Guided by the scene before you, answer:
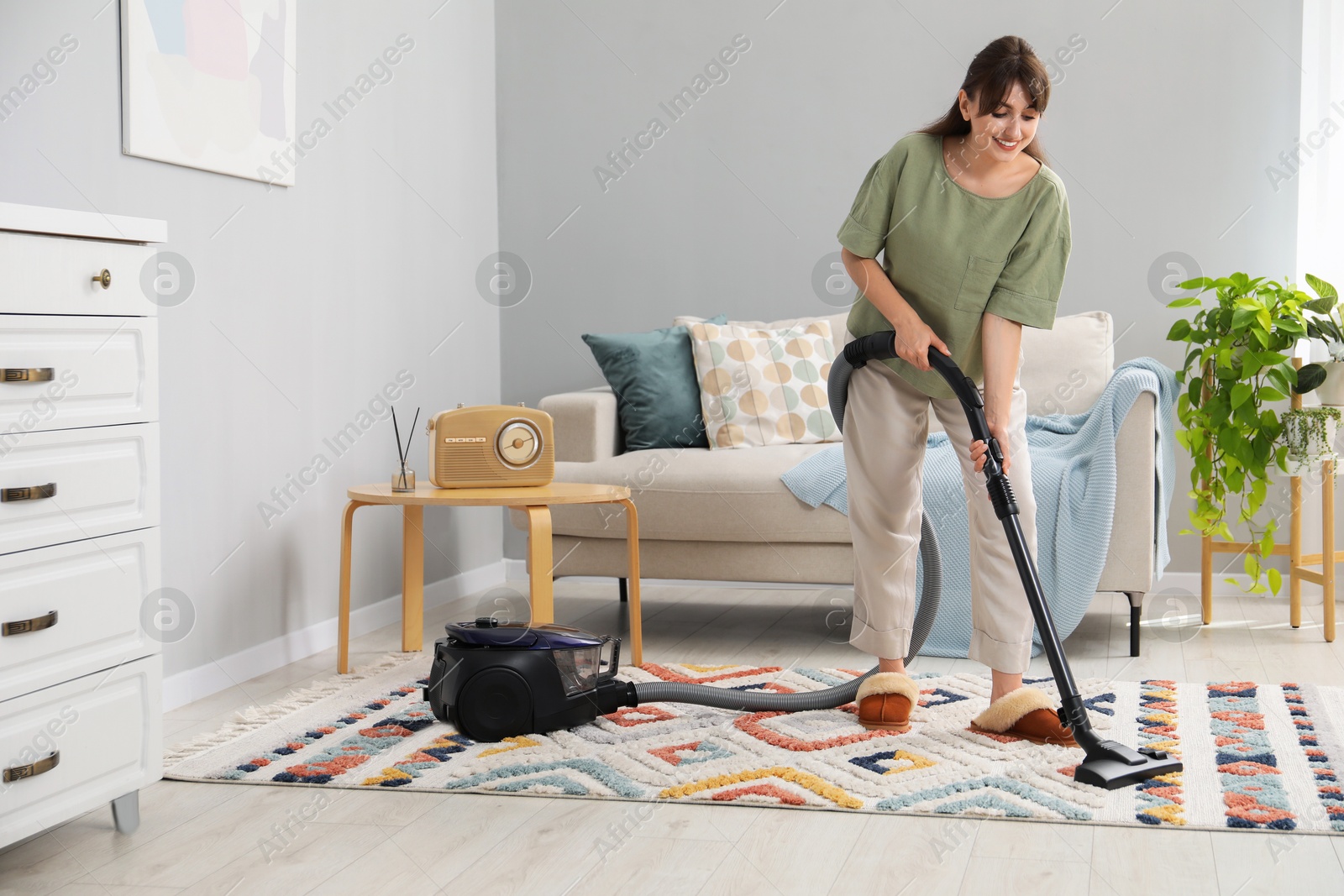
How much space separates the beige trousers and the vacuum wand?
187mm

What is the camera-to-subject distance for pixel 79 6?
2.16 metres

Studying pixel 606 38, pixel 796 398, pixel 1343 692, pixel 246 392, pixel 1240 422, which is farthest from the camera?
pixel 606 38

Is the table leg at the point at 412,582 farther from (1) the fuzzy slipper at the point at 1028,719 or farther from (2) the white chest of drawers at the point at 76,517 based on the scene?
(1) the fuzzy slipper at the point at 1028,719

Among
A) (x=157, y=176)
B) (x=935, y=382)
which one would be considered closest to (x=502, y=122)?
(x=157, y=176)

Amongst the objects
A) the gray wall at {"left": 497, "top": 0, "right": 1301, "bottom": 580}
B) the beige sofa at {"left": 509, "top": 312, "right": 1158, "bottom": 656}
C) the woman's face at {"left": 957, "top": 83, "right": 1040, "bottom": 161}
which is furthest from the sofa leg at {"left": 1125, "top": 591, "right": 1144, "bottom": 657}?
the woman's face at {"left": 957, "top": 83, "right": 1040, "bottom": 161}

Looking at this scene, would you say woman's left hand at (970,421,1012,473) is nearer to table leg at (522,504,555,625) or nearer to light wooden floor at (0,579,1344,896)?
light wooden floor at (0,579,1344,896)

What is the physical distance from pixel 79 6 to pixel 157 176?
33 cm

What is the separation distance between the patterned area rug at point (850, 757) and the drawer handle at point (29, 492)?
60cm

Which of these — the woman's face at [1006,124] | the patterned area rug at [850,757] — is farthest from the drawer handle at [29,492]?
the woman's face at [1006,124]

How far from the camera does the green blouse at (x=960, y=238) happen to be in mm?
1990

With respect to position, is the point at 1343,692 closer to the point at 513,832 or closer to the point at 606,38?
the point at 513,832

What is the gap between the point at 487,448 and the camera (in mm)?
2613

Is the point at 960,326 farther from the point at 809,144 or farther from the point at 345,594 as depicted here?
the point at 809,144

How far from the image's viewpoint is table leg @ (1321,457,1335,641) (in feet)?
9.61
